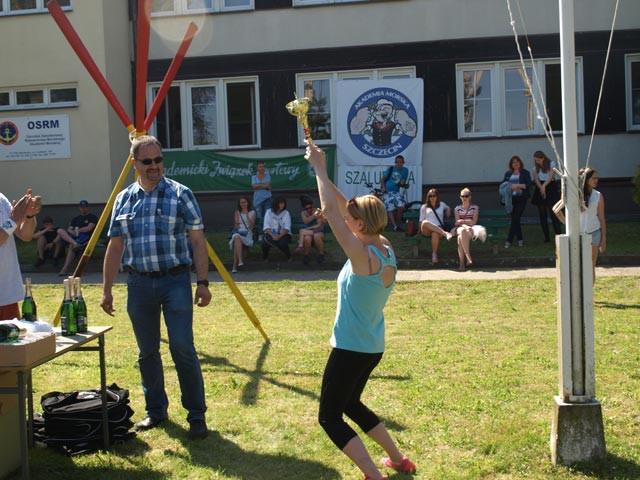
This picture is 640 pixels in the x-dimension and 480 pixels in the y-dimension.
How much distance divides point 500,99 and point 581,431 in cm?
1545

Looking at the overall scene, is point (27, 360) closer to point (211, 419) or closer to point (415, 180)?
point (211, 419)

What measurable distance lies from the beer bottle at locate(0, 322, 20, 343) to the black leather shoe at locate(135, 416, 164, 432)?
1.52 metres

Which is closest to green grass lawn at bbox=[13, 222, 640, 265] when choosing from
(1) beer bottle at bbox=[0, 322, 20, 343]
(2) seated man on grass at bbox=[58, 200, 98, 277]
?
(2) seated man on grass at bbox=[58, 200, 98, 277]

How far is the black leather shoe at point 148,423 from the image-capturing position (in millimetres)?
5715

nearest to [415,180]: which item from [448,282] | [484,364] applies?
[448,282]

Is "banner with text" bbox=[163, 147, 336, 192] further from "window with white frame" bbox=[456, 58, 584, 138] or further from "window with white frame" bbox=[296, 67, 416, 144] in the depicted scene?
"window with white frame" bbox=[456, 58, 584, 138]

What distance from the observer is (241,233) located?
15391mm

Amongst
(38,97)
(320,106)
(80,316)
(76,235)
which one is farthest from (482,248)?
(38,97)

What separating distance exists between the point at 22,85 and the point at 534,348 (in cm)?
1636

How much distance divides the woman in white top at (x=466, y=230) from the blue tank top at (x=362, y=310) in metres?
9.63

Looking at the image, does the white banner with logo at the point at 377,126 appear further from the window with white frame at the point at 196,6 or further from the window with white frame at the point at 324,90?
the window with white frame at the point at 196,6

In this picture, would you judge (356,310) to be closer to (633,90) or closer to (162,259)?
(162,259)

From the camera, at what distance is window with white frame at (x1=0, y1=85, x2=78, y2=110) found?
20.0 metres

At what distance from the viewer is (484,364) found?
735 centimetres
